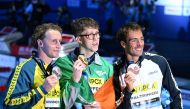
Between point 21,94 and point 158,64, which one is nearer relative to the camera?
point 21,94

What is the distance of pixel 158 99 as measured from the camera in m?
3.59

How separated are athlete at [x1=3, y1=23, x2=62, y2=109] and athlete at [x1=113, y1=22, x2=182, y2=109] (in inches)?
19.9

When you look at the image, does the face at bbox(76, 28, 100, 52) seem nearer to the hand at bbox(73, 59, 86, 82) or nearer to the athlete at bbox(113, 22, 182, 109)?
the athlete at bbox(113, 22, 182, 109)

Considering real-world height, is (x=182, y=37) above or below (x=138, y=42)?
below

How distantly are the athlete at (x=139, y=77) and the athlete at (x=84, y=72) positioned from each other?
0.47 ft

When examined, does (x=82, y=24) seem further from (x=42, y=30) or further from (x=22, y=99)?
(x=22, y=99)

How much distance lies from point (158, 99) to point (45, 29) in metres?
1.09

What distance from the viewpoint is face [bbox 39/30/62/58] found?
3.25 metres

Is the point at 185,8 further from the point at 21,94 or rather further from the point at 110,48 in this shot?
the point at 21,94

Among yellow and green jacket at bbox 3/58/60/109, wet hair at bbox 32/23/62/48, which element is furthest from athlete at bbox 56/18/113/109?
wet hair at bbox 32/23/62/48

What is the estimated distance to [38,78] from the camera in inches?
128

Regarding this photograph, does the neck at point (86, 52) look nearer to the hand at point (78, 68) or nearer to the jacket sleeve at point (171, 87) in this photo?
the hand at point (78, 68)

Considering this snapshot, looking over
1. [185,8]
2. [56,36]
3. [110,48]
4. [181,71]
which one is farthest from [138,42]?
[185,8]

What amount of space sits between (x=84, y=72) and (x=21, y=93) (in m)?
0.57
